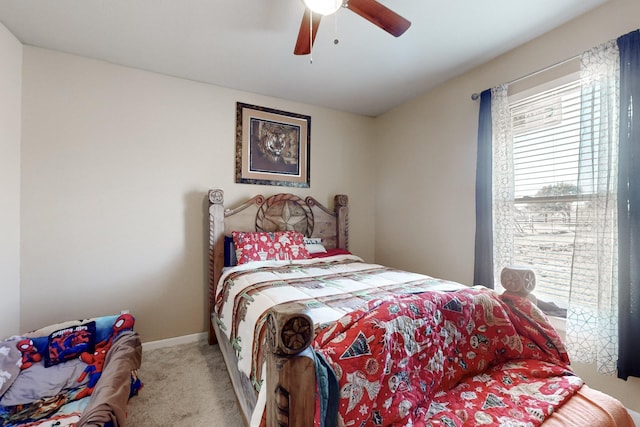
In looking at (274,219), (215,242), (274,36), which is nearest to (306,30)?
(274,36)

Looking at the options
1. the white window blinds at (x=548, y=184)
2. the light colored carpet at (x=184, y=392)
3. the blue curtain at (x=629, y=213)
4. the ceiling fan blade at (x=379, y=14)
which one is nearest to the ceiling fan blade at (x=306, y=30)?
the ceiling fan blade at (x=379, y=14)

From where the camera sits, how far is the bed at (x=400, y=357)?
2.43ft

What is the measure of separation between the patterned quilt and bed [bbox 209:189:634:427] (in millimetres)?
11

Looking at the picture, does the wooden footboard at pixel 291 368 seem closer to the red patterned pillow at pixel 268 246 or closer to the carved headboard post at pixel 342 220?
the red patterned pillow at pixel 268 246

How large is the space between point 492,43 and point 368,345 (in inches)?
96.1

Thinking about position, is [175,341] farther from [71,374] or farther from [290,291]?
[290,291]

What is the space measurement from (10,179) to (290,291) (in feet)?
7.40

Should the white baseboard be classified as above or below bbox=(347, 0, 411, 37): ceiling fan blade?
below

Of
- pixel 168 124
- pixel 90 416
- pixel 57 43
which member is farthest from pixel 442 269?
pixel 57 43

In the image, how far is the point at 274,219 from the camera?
2896 millimetres

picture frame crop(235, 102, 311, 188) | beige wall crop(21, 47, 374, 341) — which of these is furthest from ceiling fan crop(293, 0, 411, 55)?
beige wall crop(21, 47, 374, 341)

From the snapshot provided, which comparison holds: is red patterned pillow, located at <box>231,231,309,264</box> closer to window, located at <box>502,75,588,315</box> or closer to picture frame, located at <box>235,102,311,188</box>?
picture frame, located at <box>235,102,311,188</box>

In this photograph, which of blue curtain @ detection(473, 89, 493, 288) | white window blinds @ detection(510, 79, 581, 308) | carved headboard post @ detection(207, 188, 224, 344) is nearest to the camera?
white window blinds @ detection(510, 79, 581, 308)

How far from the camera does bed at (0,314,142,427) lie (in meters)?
1.28
